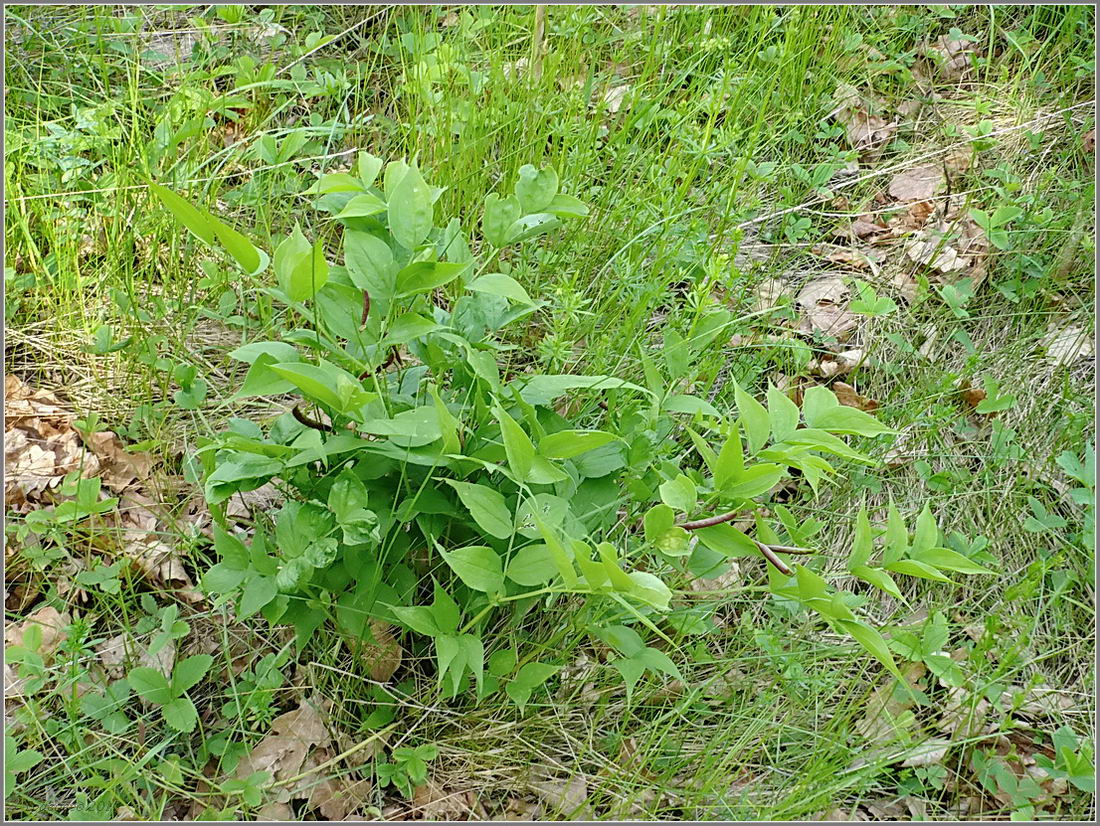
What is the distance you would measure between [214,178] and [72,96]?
535mm

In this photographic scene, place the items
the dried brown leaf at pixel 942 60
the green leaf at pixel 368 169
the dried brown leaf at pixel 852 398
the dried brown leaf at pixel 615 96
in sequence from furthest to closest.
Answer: the dried brown leaf at pixel 942 60, the dried brown leaf at pixel 615 96, the dried brown leaf at pixel 852 398, the green leaf at pixel 368 169

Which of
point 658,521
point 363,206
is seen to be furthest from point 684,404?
point 363,206

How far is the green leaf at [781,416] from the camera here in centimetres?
142

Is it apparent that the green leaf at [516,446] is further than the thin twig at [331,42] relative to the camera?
No

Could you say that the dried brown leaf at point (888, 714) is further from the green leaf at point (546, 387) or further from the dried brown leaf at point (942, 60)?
the dried brown leaf at point (942, 60)

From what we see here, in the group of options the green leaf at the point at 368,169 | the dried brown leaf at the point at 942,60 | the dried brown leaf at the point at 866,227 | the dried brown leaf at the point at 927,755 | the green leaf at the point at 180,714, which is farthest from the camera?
the dried brown leaf at the point at 942,60

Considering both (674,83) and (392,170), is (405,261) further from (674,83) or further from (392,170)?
(674,83)

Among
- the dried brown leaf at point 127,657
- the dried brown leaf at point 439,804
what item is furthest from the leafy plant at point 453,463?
the dried brown leaf at point 127,657

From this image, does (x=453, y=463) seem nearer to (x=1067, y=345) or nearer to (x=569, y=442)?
(x=569, y=442)

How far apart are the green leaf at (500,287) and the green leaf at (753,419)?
1.19ft

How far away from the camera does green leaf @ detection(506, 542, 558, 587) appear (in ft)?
4.28

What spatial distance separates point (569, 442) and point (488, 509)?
0.52 feet

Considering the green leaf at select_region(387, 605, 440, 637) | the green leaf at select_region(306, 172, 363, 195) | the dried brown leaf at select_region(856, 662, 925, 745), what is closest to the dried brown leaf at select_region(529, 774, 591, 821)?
the green leaf at select_region(387, 605, 440, 637)

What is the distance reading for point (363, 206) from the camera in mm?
1380
